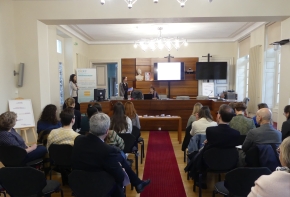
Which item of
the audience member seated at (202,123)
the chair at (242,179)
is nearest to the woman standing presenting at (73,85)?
the audience member seated at (202,123)

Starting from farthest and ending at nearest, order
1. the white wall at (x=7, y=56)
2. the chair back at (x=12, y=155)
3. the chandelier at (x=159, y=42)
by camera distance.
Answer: the chandelier at (x=159, y=42) < the white wall at (x=7, y=56) < the chair back at (x=12, y=155)

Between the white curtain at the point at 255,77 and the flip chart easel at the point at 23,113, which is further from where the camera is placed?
the white curtain at the point at 255,77

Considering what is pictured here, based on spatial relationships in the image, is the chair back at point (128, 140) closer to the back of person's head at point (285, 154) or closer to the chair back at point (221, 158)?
the chair back at point (221, 158)

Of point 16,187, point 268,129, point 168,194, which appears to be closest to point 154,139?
point 168,194

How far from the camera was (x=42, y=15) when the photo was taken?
5094 mm

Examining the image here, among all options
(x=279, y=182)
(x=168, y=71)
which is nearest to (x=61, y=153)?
(x=279, y=182)

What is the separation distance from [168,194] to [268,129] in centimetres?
160

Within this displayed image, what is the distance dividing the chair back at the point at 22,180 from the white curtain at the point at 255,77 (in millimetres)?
7412

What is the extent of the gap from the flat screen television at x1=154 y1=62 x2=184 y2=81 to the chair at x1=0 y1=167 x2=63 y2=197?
8.49m

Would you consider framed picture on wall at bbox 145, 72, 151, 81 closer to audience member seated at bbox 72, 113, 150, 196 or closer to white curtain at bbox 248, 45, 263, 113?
white curtain at bbox 248, 45, 263, 113

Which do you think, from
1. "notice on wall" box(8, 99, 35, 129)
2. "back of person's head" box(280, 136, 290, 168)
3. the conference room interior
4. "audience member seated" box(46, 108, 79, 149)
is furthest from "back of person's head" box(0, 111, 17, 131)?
"back of person's head" box(280, 136, 290, 168)

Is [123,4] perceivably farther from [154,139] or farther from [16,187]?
[16,187]

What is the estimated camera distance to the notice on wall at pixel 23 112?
4.98 metres

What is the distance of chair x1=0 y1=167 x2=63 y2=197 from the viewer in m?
2.06
